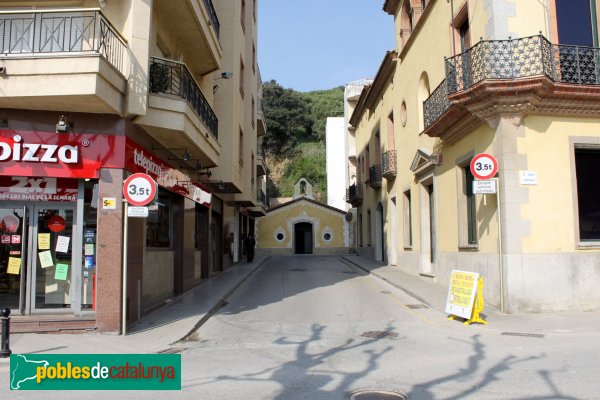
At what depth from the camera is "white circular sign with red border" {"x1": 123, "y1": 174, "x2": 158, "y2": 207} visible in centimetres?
875

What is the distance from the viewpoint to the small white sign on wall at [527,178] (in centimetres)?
1077

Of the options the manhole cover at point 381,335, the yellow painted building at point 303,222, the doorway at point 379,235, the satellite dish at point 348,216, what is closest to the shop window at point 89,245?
the manhole cover at point 381,335

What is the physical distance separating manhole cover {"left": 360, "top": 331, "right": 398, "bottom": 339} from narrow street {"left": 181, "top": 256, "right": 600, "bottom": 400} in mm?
18

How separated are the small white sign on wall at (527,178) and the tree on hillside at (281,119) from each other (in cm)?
6103

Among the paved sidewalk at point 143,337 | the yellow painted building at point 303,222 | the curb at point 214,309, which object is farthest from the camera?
the yellow painted building at point 303,222

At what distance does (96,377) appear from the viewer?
4.79 metres

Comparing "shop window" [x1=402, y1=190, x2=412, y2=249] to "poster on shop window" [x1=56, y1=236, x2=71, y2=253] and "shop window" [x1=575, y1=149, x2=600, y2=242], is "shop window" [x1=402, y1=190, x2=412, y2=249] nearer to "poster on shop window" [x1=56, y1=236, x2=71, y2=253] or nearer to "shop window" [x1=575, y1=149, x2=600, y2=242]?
"shop window" [x1=575, y1=149, x2=600, y2=242]

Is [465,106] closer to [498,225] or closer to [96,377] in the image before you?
[498,225]

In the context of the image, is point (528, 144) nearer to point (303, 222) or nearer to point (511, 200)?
point (511, 200)

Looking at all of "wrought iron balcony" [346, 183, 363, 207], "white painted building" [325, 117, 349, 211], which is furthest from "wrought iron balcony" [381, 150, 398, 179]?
"white painted building" [325, 117, 349, 211]

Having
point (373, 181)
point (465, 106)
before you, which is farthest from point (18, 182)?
point (373, 181)

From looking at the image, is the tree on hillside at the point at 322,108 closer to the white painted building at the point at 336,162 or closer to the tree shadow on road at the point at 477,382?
the white painted building at the point at 336,162

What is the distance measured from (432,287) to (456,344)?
689 cm

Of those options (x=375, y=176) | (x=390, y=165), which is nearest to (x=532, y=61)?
(x=390, y=165)
